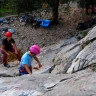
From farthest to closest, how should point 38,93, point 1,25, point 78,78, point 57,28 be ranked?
point 1,25
point 57,28
point 78,78
point 38,93

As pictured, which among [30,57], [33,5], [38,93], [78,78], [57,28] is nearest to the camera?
[38,93]

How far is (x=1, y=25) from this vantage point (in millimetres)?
17297

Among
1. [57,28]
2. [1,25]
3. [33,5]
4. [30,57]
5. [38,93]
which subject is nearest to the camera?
[38,93]

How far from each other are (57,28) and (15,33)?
2.04m

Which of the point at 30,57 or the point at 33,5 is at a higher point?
the point at 33,5

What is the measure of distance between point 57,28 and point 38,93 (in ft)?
34.3

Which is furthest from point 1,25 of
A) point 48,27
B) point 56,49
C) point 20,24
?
point 56,49

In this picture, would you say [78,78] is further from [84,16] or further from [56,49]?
[84,16]

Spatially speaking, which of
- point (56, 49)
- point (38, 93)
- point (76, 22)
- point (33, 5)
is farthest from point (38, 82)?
point (76, 22)

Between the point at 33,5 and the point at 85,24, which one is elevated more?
the point at 33,5

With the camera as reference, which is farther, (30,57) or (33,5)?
(33,5)

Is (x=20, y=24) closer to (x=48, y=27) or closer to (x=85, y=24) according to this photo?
(x=48, y=27)

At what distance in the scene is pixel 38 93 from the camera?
19.4 ft

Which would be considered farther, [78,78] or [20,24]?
[20,24]
